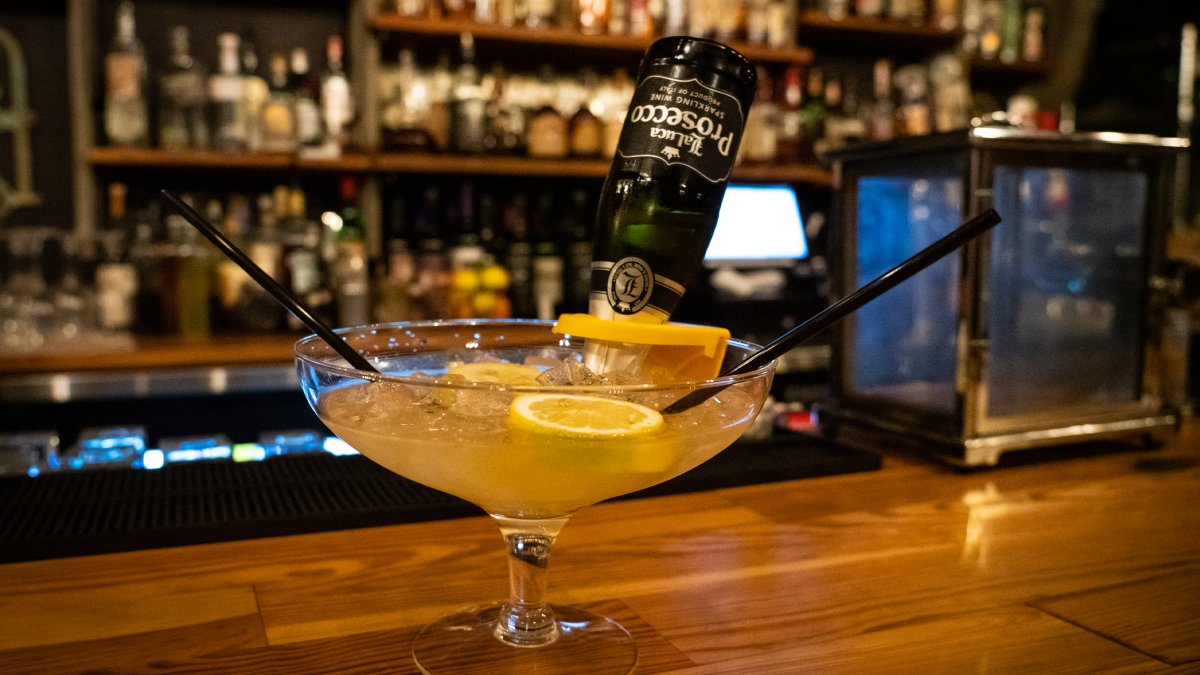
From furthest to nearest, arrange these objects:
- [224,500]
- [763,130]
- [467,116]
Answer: [763,130], [467,116], [224,500]

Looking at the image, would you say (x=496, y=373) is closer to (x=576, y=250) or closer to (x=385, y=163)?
(x=385, y=163)

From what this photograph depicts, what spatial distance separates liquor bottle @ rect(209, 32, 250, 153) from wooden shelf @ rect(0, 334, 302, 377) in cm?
58

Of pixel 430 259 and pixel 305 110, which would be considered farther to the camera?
pixel 430 259

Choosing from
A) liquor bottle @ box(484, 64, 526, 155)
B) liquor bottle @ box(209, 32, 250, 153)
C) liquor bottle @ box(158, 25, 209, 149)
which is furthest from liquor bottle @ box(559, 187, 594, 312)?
liquor bottle @ box(158, 25, 209, 149)

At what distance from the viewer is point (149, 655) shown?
626mm

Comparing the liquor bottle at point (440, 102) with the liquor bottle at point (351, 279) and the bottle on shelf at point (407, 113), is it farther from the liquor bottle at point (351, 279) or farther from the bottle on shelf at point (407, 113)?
the liquor bottle at point (351, 279)

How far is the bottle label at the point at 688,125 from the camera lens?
0.66 m

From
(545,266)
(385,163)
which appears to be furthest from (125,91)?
(545,266)

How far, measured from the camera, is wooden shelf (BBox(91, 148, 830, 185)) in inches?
100

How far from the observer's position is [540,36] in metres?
2.80

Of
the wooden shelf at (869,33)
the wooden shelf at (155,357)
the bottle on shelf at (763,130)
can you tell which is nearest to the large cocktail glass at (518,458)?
the wooden shelf at (155,357)

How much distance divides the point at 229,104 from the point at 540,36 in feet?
3.01

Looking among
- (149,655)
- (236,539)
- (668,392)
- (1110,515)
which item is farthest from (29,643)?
(1110,515)

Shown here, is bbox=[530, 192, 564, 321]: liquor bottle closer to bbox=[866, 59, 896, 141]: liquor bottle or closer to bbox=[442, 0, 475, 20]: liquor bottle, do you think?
bbox=[442, 0, 475, 20]: liquor bottle
